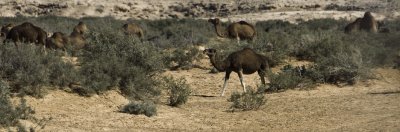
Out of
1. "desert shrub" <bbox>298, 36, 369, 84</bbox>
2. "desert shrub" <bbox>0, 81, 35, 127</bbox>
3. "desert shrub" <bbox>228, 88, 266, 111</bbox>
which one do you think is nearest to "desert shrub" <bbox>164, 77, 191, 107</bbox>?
"desert shrub" <bbox>228, 88, 266, 111</bbox>

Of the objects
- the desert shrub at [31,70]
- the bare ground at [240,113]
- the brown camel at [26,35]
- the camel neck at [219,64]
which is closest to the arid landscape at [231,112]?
the bare ground at [240,113]

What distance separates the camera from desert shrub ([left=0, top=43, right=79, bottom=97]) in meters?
14.9

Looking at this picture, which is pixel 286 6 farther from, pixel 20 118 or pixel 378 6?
pixel 20 118

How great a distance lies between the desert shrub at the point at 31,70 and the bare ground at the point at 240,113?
0.31 m

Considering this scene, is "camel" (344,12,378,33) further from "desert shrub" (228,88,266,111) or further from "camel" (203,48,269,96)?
"desert shrub" (228,88,266,111)

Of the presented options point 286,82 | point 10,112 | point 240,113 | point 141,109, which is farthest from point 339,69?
point 10,112

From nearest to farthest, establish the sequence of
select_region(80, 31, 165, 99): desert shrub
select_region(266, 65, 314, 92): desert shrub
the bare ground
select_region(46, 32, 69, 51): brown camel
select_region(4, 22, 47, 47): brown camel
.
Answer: the bare ground, select_region(80, 31, 165, 99): desert shrub, select_region(266, 65, 314, 92): desert shrub, select_region(4, 22, 47, 47): brown camel, select_region(46, 32, 69, 51): brown camel

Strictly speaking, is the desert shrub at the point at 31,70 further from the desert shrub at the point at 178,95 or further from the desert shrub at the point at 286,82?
the desert shrub at the point at 286,82

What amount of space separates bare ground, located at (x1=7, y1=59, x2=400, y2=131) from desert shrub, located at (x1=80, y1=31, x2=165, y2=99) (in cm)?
41

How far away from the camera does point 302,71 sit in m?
20.8

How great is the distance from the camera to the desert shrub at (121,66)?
16.5 metres

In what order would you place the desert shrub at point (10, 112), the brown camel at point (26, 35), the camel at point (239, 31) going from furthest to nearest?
the camel at point (239, 31) < the brown camel at point (26, 35) < the desert shrub at point (10, 112)

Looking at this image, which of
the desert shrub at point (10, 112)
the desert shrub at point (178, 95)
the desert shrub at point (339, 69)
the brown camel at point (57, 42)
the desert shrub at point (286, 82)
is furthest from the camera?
the brown camel at point (57, 42)

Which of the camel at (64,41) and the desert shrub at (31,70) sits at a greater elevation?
the desert shrub at (31,70)
